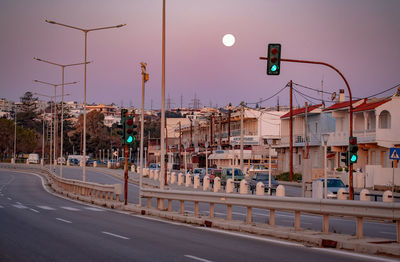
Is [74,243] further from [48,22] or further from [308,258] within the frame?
[48,22]

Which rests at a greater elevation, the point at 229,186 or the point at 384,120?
the point at 384,120

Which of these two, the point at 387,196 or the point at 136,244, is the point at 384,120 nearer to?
the point at 387,196

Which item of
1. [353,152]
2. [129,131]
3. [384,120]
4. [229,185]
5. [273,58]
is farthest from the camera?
[384,120]

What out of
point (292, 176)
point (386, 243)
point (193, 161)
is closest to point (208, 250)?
point (386, 243)

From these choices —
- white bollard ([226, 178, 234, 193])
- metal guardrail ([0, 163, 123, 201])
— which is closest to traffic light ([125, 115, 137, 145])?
metal guardrail ([0, 163, 123, 201])

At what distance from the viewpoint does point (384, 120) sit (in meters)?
54.2

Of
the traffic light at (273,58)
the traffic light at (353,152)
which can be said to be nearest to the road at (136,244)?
the traffic light at (273,58)

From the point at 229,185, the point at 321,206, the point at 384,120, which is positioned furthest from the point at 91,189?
the point at 384,120

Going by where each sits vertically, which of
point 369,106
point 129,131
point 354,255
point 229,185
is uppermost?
point 369,106

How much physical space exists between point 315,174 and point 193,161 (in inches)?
2147

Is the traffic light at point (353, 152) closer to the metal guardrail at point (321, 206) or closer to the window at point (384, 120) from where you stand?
the metal guardrail at point (321, 206)

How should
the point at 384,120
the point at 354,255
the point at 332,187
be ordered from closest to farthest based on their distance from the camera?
the point at 354,255 → the point at 332,187 → the point at 384,120

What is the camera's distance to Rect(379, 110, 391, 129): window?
176ft

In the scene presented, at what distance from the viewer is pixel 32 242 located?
15281mm
